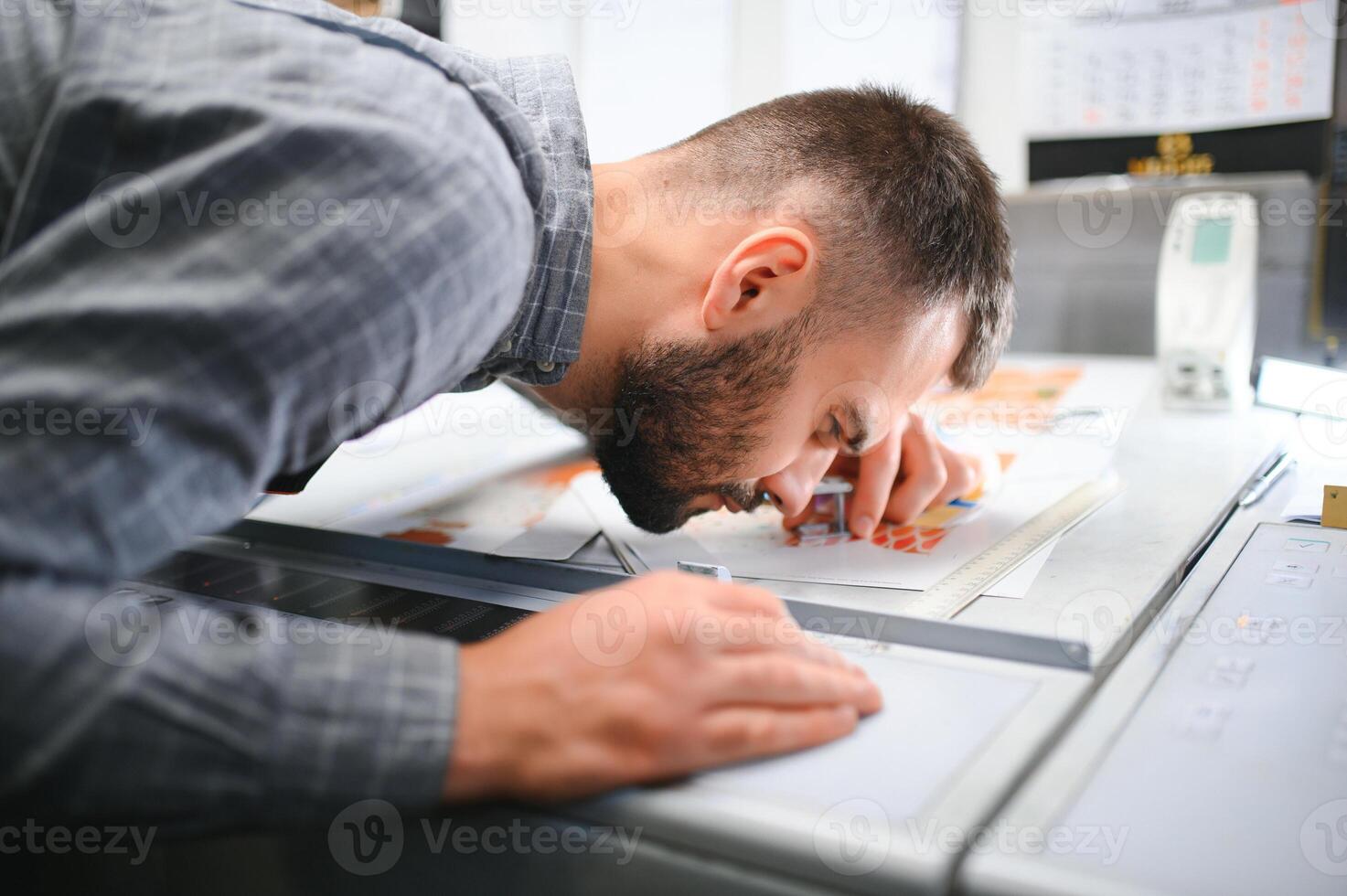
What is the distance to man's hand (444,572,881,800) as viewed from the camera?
47 centimetres

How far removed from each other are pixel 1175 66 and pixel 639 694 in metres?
1.96

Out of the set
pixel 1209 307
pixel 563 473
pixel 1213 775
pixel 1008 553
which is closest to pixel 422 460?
pixel 563 473

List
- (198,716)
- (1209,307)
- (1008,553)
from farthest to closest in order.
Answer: (1209,307) < (1008,553) < (198,716)

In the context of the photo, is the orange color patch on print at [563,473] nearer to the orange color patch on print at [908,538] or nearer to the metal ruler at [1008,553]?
the orange color patch on print at [908,538]

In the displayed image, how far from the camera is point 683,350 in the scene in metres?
0.85

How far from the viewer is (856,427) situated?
2.73 feet

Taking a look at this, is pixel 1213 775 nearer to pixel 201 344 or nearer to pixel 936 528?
pixel 936 528

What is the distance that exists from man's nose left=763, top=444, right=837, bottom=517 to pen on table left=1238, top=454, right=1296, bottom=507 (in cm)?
37

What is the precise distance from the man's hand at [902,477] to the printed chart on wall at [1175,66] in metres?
1.38

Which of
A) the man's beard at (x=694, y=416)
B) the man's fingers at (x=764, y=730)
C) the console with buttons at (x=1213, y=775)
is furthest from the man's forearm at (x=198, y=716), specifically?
the man's beard at (x=694, y=416)

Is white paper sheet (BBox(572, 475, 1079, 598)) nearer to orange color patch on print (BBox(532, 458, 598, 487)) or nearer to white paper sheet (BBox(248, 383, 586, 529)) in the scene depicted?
orange color patch on print (BBox(532, 458, 598, 487))

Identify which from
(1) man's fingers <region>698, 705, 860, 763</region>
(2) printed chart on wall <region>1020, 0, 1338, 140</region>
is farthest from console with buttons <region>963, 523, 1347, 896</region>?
(2) printed chart on wall <region>1020, 0, 1338, 140</region>

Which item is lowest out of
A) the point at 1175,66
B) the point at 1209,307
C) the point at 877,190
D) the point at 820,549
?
the point at 820,549

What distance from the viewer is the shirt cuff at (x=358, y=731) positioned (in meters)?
0.45
